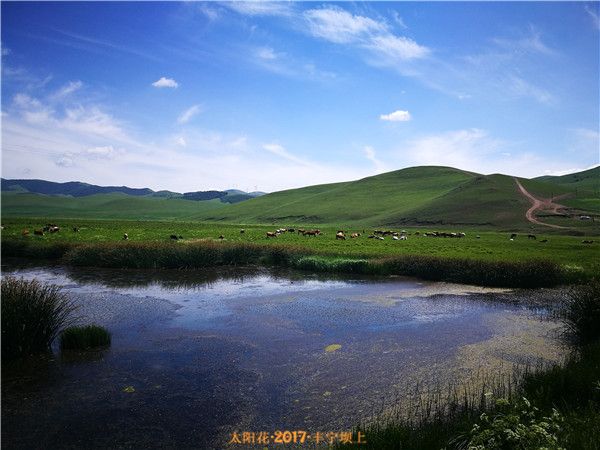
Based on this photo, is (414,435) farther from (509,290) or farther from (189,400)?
(509,290)

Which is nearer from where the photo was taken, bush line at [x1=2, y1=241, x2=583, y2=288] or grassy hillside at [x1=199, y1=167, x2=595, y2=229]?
bush line at [x1=2, y1=241, x2=583, y2=288]

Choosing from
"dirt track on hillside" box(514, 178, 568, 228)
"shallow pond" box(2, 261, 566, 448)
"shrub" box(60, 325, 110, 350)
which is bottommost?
"shallow pond" box(2, 261, 566, 448)

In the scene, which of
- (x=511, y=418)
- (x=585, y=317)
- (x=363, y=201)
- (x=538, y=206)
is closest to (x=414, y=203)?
(x=363, y=201)

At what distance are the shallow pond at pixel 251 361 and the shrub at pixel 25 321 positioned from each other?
0.75 metres

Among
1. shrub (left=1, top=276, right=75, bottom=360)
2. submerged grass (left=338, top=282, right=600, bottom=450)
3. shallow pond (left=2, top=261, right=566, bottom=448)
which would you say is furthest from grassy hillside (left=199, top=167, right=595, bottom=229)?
shrub (left=1, top=276, right=75, bottom=360)

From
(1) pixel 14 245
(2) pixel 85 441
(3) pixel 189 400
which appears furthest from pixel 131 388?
(1) pixel 14 245

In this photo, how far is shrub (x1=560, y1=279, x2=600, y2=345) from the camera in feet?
61.3

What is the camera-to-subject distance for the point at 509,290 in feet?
101

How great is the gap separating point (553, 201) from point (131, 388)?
4912 inches

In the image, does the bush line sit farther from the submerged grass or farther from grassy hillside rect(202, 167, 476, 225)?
grassy hillside rect(202, 167, 476, 225)

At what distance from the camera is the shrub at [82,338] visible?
17.0 meters

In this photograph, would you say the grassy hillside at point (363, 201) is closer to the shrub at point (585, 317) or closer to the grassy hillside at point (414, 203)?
the grassy hillside at point (414, 203)

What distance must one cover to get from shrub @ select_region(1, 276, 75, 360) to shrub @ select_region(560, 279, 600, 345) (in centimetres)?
2304

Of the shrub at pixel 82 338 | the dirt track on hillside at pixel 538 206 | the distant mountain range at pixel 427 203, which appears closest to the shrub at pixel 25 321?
the shrub at pixel 82 338
